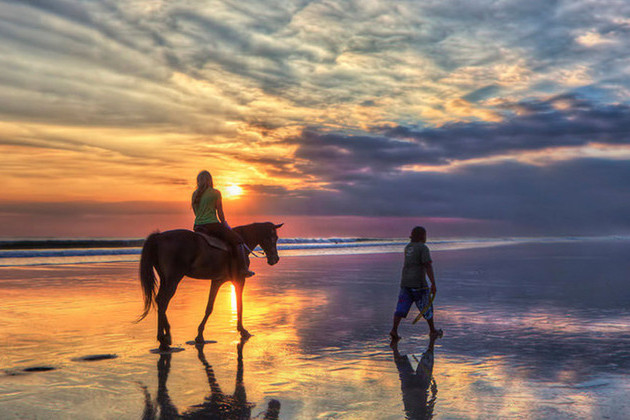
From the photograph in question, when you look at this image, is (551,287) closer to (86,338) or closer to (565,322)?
(565,322)

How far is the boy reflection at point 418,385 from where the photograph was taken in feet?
19.0

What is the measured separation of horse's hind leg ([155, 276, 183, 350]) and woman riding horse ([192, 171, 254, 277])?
1139mm

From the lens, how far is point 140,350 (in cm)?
883

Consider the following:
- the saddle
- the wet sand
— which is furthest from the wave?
the saddle

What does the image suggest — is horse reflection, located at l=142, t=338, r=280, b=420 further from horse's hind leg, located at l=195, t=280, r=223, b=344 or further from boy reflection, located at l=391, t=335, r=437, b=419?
horse's hind leg, located at l=195, t=280, r=223, b=344

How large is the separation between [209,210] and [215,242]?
24.1 inches

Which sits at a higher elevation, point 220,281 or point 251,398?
point 220,281

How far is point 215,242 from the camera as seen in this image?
10383 mm

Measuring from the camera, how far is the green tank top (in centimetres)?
1023

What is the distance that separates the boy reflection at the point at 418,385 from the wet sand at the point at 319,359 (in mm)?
22

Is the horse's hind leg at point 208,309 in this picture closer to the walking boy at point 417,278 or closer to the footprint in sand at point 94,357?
the footprint in sand at point 94,357

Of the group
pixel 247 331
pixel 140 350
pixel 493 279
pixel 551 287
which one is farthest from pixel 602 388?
pixel 493 279

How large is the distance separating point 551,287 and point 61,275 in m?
18.2

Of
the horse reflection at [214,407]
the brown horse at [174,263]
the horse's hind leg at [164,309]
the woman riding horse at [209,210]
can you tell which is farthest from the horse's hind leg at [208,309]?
the horse reflection at [214,407]
